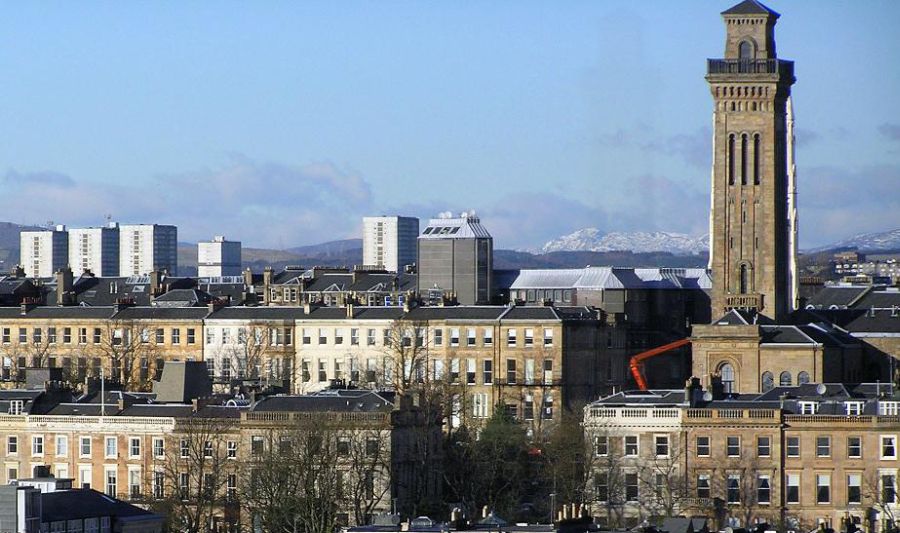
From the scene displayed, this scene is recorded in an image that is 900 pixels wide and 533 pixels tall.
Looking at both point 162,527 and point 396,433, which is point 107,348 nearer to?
point 396,433

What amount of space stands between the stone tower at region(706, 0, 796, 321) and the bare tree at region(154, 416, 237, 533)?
58.4 metres

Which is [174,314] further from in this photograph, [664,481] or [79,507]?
[79,507]

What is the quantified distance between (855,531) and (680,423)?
67.3 feet

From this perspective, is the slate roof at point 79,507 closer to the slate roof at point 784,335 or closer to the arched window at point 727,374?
the arched window at point 727,374

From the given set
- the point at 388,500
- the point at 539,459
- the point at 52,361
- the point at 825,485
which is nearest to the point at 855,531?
the point at 825,485

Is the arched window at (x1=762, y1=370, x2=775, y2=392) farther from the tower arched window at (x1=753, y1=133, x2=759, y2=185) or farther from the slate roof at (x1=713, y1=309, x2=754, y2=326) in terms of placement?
the tower arched window at (x1=753, y1=133, x2=759, y2=185)

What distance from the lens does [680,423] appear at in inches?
5182

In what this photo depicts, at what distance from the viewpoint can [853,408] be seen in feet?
429

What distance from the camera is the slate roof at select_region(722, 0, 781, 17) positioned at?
630 feet

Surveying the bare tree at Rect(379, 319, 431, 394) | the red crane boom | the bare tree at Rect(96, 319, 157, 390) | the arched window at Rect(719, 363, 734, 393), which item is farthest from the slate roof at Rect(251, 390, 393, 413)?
the bare tree at Rect(96, 319, 157, 390)

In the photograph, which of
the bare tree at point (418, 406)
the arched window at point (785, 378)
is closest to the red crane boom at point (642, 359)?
the bare tree at point (418, 406)

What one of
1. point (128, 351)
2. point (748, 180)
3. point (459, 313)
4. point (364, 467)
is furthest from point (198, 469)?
point (748, 180)

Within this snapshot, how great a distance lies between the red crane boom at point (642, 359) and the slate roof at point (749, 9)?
22.6 metres

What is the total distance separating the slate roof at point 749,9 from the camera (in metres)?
192
